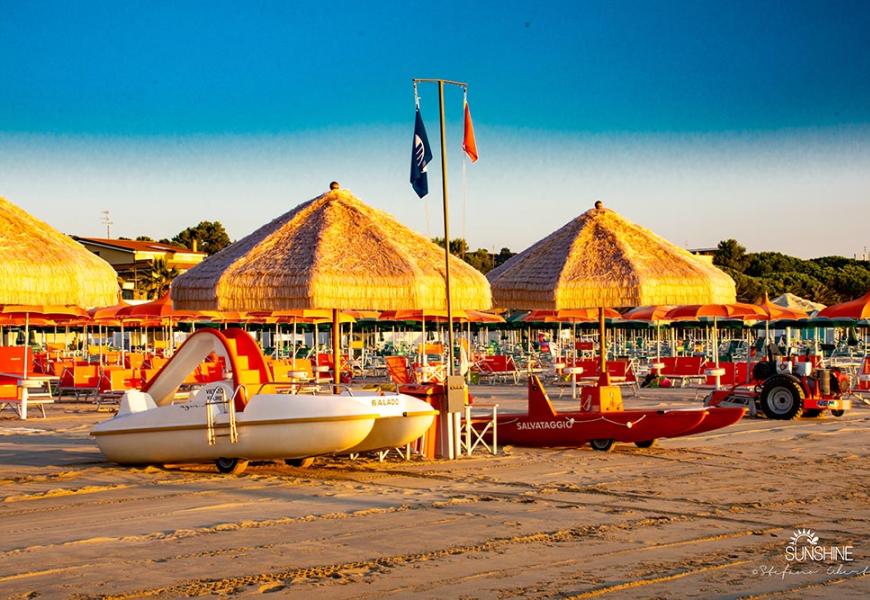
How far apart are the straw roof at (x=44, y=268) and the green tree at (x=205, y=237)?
7950 cm

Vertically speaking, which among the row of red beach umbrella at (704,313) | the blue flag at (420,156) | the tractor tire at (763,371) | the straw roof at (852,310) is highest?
the blue flag at (420,156)

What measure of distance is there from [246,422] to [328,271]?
10.0 feet

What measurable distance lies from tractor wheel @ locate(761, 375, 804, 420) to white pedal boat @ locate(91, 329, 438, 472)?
8.44m

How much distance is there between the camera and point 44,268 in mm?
12672

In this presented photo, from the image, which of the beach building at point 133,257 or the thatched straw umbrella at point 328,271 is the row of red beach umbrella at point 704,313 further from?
the beach building at point 133,257

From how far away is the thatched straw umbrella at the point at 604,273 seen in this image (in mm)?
18016

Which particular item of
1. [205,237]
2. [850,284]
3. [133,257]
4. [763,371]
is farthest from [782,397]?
[205,237]

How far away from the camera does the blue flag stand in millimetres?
14391

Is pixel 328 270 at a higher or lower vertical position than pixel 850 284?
lower

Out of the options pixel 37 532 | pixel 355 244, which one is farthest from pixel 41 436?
pixel 37 532

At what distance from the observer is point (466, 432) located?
539 inches

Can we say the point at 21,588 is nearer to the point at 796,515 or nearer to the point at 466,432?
the point at 796,515

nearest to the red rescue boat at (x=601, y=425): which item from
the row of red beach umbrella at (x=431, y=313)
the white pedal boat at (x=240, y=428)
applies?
the white pedal boat at (x=240, y=428)

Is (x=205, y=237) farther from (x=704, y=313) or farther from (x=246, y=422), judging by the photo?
(x=246, y=422)
